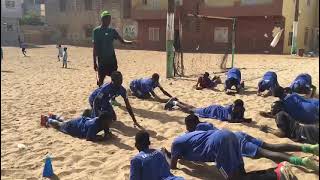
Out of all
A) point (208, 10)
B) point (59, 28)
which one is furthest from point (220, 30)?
point (59, 28)

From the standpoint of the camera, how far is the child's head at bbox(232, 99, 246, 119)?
6395mm

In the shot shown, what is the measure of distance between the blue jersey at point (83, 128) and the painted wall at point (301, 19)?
21931 millimetres

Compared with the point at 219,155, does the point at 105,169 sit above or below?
below

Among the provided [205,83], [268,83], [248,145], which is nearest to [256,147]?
[248,145]

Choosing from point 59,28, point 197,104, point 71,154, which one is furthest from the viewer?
point 59,28

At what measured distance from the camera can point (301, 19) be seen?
27406mm

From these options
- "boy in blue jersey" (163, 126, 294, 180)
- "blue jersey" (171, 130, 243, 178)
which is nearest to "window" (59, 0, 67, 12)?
"blue jersey" (171, 130, 243, 178)

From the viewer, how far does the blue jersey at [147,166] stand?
356cm

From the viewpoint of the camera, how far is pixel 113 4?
124 ft

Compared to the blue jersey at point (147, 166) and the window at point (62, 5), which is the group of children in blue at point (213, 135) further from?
the window at point (62, 5)

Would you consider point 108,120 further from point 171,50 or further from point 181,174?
point 171,50

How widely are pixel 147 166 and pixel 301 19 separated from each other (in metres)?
26.2

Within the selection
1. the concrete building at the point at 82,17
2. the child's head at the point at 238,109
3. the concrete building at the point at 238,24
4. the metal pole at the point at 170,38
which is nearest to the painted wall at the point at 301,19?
the concrete building at the point at 238,24

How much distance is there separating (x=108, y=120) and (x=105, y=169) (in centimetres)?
118
